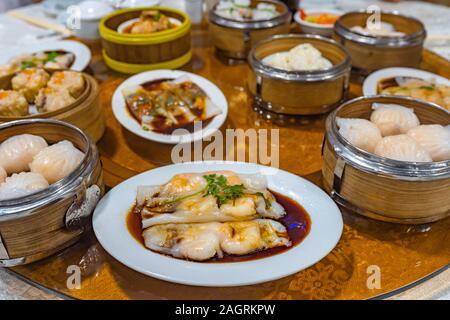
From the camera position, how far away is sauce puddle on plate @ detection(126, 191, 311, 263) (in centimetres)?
176

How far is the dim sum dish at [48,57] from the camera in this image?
→ 314 cm

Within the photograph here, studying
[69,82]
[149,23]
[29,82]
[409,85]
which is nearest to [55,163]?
[69,82]

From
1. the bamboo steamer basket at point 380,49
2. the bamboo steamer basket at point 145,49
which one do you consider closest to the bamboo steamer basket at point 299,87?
the bamboo steamer basket at point 380,49

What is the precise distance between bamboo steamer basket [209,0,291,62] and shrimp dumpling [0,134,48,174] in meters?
2.05

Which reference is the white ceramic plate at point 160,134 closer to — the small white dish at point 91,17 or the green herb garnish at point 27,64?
the green herb garnish at point 27,64

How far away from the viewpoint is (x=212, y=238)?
5.80 feet

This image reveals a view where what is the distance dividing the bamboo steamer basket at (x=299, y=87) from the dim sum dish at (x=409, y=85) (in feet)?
0.75

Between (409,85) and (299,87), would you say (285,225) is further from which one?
(409,85)

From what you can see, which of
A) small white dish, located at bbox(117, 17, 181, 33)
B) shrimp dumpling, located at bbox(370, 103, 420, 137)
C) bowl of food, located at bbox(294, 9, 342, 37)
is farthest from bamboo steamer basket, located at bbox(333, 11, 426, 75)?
small white dish, located at bbox(117, 17, 181, 33)

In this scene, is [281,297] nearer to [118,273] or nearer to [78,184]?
[118,273]

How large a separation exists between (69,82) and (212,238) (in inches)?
57.9

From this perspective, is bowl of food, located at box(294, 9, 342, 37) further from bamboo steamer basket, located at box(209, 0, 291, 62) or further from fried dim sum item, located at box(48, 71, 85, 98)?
fried dim sum item, located at box(48, 71, 85, 98)

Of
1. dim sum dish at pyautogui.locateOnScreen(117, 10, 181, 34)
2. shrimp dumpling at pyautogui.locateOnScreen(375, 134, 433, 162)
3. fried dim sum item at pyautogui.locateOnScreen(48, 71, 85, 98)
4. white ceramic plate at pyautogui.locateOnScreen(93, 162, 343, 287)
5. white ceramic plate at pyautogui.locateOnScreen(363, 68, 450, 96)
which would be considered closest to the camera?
white ceramic plate at pyautogui.locateOnScreen(93, 162, 343, 287)

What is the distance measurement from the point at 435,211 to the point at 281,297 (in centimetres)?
86
